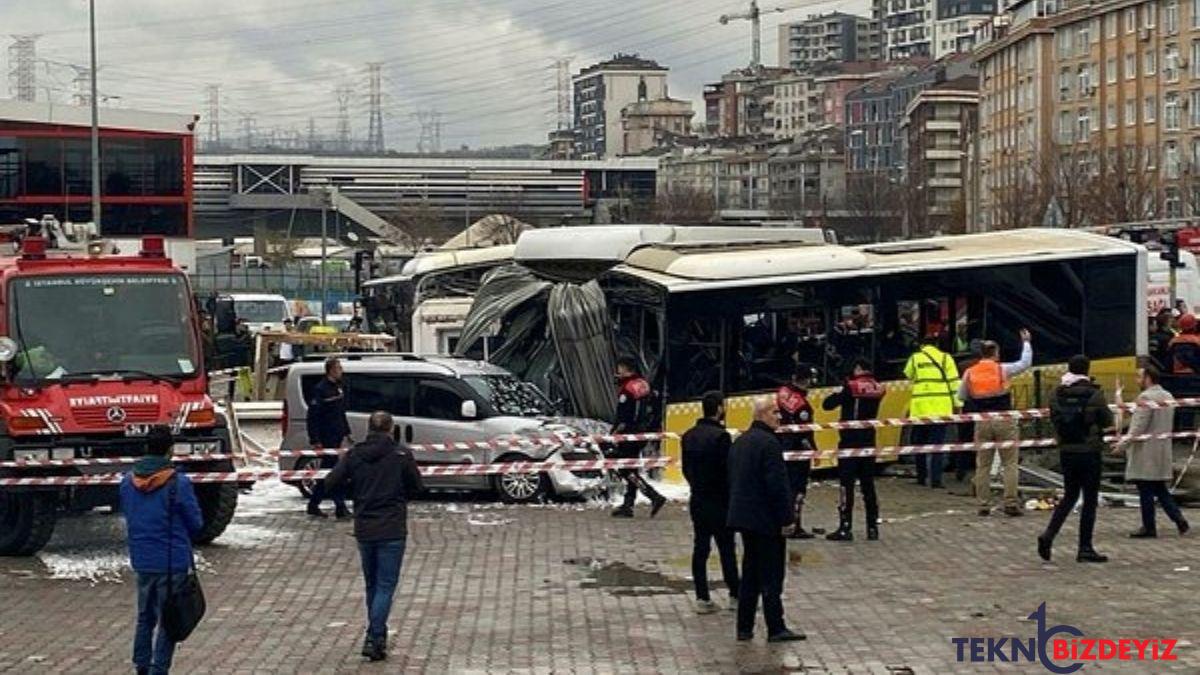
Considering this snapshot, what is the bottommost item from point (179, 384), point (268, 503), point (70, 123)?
point (268, 503)

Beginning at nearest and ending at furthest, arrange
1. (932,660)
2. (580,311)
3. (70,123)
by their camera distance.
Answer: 1. (932,660)
2. (580,311)
3. (70,123)

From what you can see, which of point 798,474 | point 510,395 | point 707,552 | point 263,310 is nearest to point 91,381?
point 510,395

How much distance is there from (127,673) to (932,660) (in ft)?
17.4

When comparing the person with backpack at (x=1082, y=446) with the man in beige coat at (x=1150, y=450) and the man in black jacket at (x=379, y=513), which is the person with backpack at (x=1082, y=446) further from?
the man in black jacket at (x=379, y=513)

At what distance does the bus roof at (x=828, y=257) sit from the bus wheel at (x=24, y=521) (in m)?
8.16

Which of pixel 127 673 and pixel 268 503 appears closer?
pixel 127 673

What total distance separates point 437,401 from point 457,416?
34cm

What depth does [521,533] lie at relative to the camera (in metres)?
A: 20.9

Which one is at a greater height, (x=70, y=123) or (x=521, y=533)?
(x=70, y=123)

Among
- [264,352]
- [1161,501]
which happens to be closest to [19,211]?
[264,352]

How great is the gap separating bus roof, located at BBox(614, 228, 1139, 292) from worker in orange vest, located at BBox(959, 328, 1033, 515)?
3700mm

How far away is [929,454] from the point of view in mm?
23719

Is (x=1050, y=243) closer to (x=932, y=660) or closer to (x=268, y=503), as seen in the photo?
(x=268, y=503)

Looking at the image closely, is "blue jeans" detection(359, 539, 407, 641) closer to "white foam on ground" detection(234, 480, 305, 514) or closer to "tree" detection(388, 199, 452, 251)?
"white foam on ground" detection(234, 480, 305, 514)
